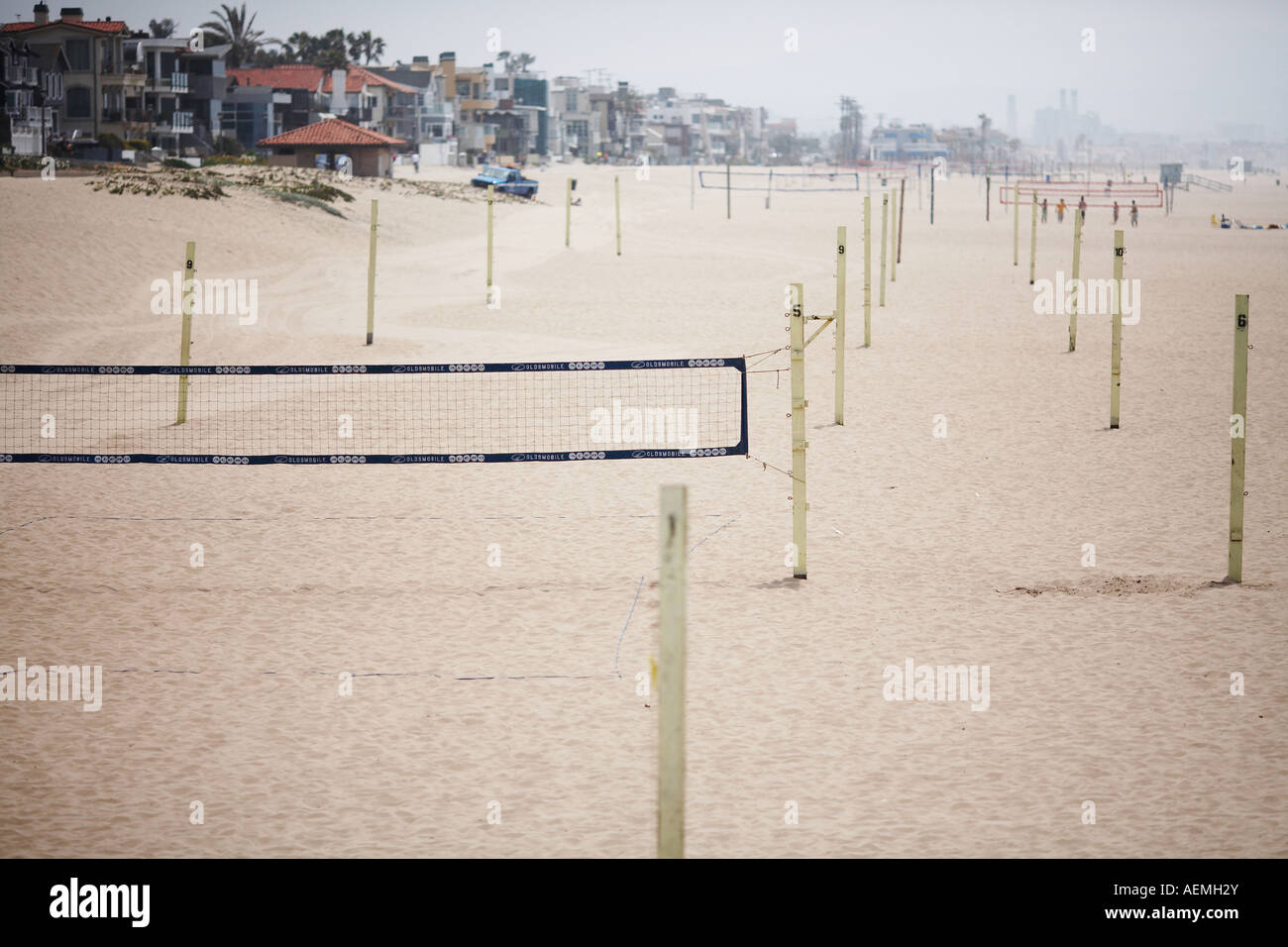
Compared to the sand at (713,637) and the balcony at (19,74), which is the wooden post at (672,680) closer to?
the sand at (713,637)

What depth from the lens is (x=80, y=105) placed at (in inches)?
3081

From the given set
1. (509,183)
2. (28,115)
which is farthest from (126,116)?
(509,183)

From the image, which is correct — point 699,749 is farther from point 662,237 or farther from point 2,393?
point 662,237

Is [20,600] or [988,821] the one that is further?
[20,600]

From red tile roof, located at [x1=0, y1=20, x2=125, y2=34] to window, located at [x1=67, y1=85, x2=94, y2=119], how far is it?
11.3ft

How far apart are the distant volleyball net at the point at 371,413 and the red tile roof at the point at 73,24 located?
6498 cm

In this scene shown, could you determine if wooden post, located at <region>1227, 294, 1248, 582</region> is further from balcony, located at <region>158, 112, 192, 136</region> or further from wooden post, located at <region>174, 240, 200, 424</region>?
balcony, located at <region>158, 112, 192, 136</region>

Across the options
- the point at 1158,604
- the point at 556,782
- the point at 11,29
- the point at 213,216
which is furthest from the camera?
the point at 11,29

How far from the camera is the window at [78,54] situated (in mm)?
77250

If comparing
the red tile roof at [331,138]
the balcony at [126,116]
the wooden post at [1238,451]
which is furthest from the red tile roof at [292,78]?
the wooden post at [1238,451]

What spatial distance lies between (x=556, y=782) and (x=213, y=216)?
3623cm

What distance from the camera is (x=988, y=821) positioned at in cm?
644

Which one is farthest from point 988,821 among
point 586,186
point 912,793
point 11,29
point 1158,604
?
point 586,186
